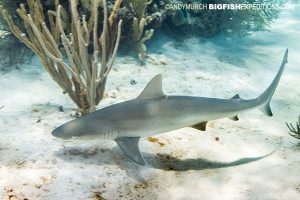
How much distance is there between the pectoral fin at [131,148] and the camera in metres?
3.10

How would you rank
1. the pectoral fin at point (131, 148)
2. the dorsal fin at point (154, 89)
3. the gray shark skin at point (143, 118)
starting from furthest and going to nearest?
the dorsal fin at point (154, 89)
the gray shark skin at point (143, 118)
the pectoral fin at point (131, 148)

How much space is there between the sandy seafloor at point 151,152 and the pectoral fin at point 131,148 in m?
0.32

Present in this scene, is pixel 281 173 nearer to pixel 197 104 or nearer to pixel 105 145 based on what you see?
pixel 197 104

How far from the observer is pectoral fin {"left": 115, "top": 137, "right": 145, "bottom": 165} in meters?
3.10

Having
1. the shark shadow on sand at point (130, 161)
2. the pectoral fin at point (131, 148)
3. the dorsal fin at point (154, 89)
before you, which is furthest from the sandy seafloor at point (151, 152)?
the dorsal fin at point (154, 89)

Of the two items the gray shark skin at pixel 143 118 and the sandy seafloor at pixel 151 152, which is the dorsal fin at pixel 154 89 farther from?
the sandy seafloor at pixel 151 152

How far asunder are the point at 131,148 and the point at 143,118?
386mm

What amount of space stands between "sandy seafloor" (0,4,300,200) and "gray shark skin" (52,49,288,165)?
37 centimetres

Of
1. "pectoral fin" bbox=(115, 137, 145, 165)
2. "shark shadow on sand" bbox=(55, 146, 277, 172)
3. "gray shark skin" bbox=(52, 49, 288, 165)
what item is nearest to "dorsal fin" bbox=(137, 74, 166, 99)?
"gray shark skin" bbox=(52, 49, 288, 165)

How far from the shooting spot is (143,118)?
134 inches

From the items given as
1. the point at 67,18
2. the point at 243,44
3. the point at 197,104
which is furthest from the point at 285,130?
the point at 243,44

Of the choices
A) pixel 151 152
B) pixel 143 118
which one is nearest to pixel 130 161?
pixel 151 152

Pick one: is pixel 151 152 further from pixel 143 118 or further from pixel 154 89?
pixel 154 89

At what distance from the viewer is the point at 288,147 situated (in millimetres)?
4285
